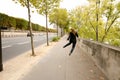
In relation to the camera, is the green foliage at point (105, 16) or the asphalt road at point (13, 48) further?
the green foliage at point (105, 16)

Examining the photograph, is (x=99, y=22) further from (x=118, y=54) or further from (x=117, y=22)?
(x=118, y=54)

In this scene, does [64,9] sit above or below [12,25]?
above

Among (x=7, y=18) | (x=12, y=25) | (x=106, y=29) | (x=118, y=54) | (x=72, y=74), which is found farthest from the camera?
(x=12, y=25)

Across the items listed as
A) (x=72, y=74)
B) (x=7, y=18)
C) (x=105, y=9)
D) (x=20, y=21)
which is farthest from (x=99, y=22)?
(x=20, y=21)

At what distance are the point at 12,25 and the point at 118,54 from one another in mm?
58879

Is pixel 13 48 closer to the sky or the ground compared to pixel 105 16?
closer to the ground

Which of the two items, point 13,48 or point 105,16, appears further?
point 105,16

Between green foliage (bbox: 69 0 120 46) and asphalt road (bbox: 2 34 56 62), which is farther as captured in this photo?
green foliage (bbox: 69 0 120 46)

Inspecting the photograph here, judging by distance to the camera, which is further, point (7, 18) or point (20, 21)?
point (20, 21)

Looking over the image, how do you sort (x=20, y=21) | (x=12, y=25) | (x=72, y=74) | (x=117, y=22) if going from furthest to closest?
1. (x=20, y=21)
2. (x=12, y=25)
3. (x=117, y=22)
4. (x=72, y=74)

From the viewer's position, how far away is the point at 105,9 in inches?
1050

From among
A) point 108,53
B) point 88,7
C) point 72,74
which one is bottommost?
point 72,74

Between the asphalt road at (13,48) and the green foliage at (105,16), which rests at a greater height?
the green foliage at (105,16)

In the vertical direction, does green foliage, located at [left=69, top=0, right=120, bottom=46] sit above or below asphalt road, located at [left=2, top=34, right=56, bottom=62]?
above
